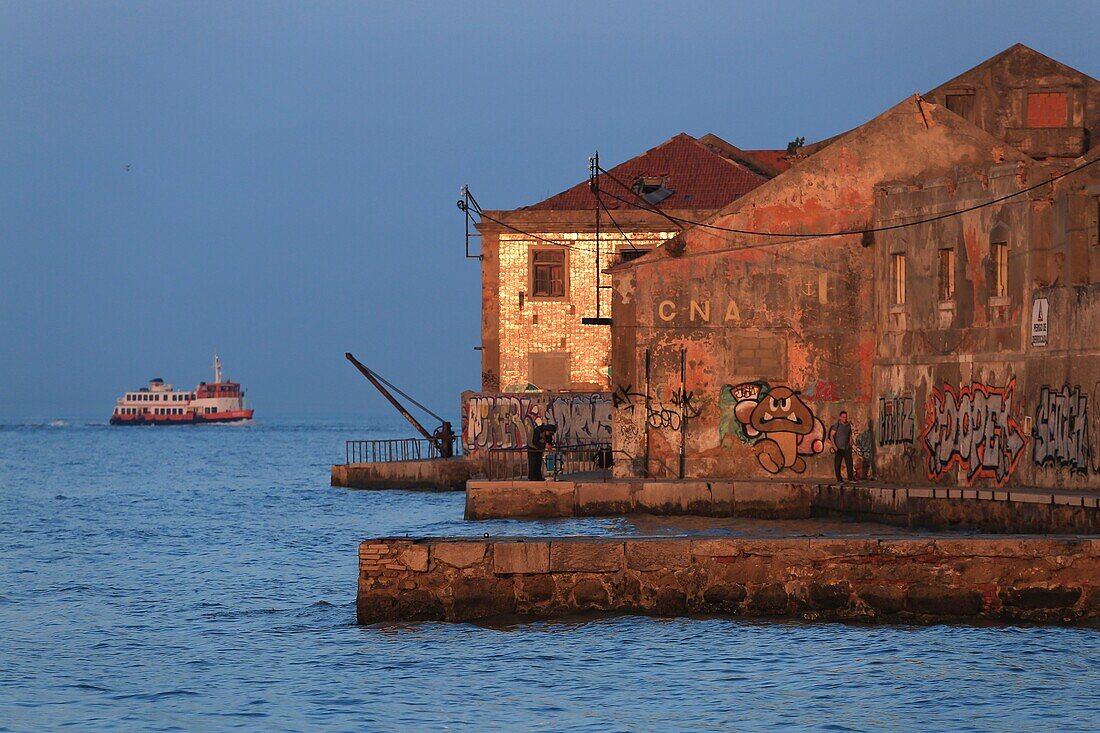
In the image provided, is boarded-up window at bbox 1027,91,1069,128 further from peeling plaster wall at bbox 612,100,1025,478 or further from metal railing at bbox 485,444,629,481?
metal railing at bbox 485,444,629,481

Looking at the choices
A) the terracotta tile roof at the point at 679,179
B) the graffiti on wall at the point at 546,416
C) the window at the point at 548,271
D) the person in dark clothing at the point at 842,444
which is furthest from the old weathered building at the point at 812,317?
the terracotta tile roof at the point at 679,179

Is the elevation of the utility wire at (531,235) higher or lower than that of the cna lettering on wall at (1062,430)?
higher

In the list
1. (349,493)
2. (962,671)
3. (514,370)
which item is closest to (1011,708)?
(962,671)

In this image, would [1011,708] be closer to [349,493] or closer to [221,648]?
[221,648]

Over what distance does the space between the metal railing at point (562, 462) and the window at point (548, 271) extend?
542 cm

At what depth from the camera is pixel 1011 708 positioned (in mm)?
16125

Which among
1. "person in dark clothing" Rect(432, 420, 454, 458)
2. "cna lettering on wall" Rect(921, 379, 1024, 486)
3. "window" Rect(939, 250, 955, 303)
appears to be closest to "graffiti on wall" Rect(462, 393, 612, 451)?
"person in dark clothing" Rect(432, 420, 454, 458)

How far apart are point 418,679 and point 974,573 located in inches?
272

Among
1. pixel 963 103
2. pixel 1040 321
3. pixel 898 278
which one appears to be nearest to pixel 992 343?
pixel 1040 321

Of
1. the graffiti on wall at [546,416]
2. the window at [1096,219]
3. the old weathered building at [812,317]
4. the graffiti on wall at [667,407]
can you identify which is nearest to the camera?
the window at [1096,219]

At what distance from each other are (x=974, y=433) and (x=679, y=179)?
2553cm

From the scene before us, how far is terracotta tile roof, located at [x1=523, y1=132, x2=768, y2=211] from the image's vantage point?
52.7 meters

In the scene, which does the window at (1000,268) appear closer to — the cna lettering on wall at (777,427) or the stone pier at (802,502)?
the stone pier at (802,502)

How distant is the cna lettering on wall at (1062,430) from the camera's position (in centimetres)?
2608
